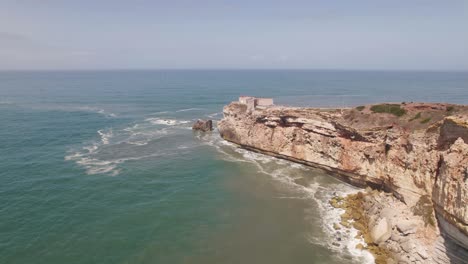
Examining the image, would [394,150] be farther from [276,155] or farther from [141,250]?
[141,250]

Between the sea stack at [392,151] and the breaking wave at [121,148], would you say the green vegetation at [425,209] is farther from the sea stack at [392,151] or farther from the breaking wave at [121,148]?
the breaking wave at [121,148]

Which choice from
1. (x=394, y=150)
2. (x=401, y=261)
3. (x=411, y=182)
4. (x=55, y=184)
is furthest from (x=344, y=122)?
(x=55, y=184)

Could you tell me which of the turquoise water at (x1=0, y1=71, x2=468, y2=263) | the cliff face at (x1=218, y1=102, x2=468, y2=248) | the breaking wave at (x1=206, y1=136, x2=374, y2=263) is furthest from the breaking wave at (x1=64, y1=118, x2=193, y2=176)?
the cliff face at (x1=218, y1=102, x2=468, y2=248)

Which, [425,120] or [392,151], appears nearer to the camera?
[425,120]

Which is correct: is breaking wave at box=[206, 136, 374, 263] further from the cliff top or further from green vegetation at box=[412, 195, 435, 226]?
the cliff top

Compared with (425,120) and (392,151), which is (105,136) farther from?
(425,120)

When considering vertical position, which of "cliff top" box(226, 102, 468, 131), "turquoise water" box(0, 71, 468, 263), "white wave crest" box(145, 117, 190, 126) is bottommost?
"turquoise water" box(0, 71, 468, 263)

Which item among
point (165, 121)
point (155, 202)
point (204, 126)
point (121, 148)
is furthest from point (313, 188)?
point (165, 121)
